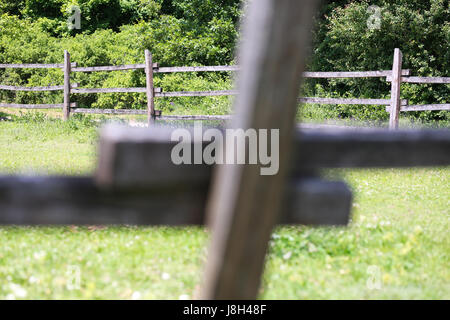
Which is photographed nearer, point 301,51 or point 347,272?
point 301,51

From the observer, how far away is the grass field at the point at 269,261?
136 inches

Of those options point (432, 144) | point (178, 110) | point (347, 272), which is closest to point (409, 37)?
point (178, 110)

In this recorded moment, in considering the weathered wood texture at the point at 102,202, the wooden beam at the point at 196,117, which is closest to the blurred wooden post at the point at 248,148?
the weathered wood texture at the point at 102,202

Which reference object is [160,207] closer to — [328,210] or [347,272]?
[328,210]

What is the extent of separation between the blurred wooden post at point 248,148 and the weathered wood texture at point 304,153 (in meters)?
0.12

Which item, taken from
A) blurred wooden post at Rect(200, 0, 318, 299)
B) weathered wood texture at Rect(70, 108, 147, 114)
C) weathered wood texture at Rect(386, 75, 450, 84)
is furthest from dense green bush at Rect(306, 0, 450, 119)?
blurred wooden post at Rect(200, 0, 318, 299)

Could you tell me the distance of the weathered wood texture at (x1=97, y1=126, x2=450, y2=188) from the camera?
145 centimetres

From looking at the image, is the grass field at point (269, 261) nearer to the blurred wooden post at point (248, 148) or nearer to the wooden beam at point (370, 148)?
the wooden beam at point (370, 148)

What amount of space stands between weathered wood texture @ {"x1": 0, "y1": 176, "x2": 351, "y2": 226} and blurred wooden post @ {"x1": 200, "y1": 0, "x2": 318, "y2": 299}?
4.3 inches

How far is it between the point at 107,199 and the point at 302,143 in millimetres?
609

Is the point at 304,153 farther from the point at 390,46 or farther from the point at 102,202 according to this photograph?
the point at 390,46

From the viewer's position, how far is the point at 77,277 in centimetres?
352

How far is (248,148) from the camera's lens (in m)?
1.43

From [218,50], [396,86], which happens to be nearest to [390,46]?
[218,50]
